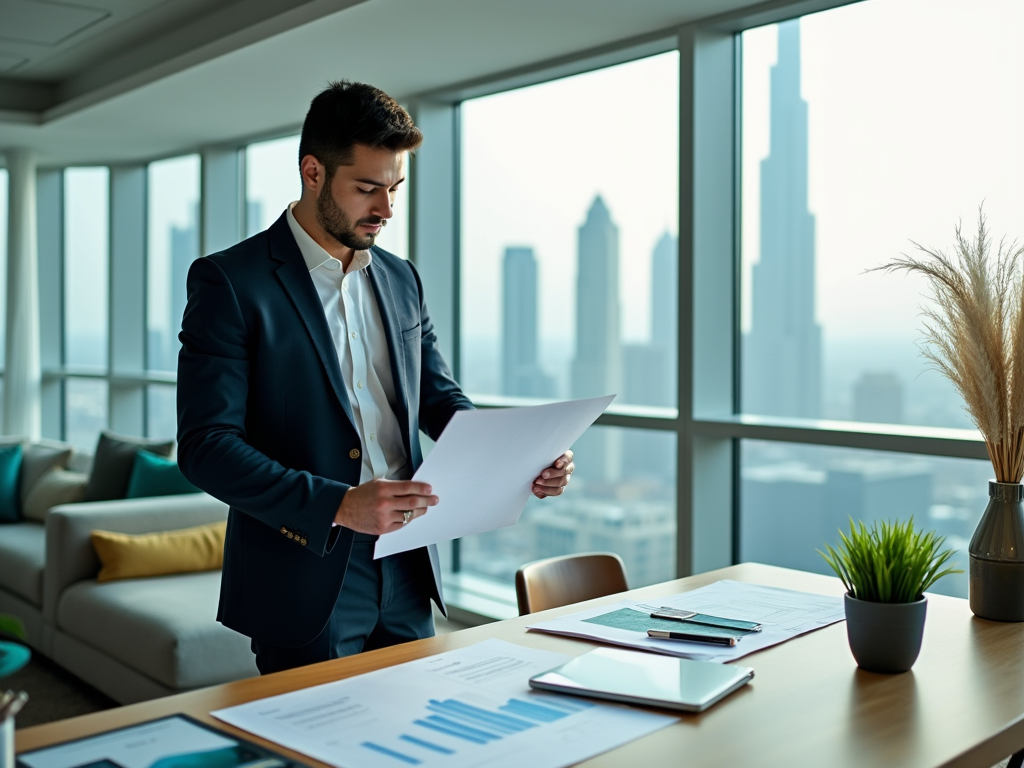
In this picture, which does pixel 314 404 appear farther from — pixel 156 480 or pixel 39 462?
pixel 39 462

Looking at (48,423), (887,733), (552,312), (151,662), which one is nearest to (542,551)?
(552,312)

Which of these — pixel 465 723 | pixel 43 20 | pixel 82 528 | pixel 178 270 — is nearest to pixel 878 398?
pixel 465 723

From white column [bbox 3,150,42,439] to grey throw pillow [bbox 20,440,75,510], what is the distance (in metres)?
1.79

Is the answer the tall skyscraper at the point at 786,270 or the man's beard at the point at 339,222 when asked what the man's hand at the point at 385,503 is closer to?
the man's beard at the point at 339,222

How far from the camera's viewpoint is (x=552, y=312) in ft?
14.8

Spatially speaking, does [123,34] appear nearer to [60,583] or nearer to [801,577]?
[60,583]

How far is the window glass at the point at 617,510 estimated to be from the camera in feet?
13.1

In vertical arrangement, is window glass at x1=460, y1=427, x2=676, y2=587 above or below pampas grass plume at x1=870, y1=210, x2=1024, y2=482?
below

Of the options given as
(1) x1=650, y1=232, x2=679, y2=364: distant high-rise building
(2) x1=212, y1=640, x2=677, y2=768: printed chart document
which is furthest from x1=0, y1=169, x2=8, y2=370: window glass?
(2) x1=212, y1=640, x2=677, y2=768: printed chart document

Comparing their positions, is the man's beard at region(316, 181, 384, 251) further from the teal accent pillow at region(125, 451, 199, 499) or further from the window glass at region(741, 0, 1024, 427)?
the teal accent pillow at region(125, 451, 199, 499)

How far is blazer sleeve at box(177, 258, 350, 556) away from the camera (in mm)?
1563

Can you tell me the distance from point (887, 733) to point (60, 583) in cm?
362

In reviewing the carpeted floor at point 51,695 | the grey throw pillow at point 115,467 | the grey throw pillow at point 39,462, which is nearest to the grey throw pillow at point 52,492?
the grey throw pillow at point 39,462

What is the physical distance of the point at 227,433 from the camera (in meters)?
1.63
